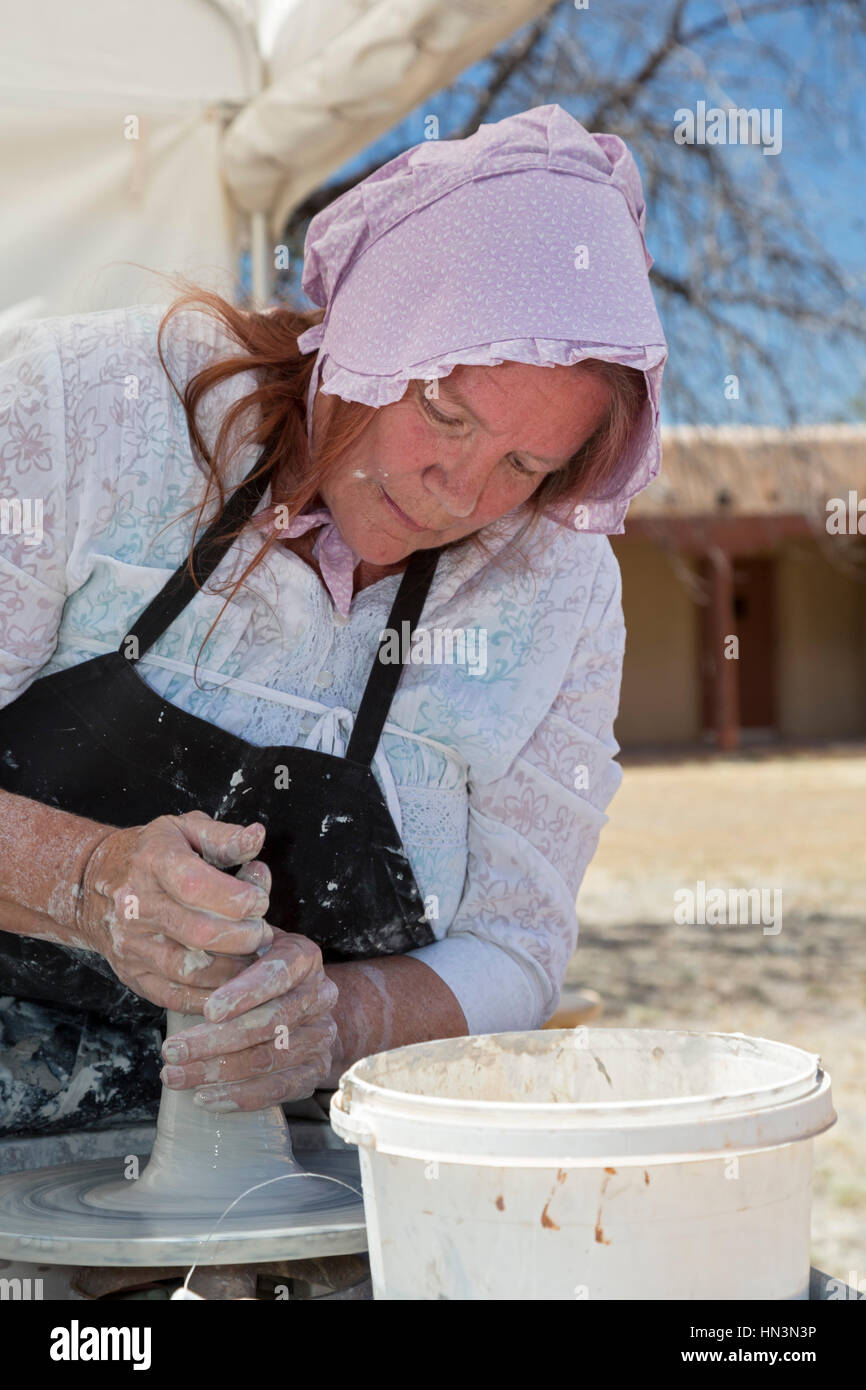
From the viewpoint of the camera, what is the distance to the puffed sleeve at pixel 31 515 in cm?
157

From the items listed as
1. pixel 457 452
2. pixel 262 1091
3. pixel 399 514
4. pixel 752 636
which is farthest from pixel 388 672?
pixel 752 636

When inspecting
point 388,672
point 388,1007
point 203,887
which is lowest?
point 388,1007

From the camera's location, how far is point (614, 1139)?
0.96m

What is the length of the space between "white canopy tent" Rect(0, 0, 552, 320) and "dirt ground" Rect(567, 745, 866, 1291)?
8.36 feet

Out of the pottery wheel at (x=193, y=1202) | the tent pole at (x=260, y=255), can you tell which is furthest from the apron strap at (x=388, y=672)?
the tent pole at (x=260, y=255)

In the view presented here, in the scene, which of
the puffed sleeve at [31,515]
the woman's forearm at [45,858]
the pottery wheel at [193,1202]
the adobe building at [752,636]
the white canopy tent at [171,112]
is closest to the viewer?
the pottery wheel at [193,1202]

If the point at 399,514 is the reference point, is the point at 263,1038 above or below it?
below

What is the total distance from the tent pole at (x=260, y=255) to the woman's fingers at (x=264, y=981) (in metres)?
2.13

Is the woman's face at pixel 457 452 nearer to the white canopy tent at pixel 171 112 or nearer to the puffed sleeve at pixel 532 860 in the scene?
the puffed sleeve at pixel 532 860

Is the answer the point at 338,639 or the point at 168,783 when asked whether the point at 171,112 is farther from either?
the point at 168,783

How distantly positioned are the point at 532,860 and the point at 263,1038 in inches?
20.4

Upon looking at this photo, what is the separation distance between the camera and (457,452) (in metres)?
1.55
